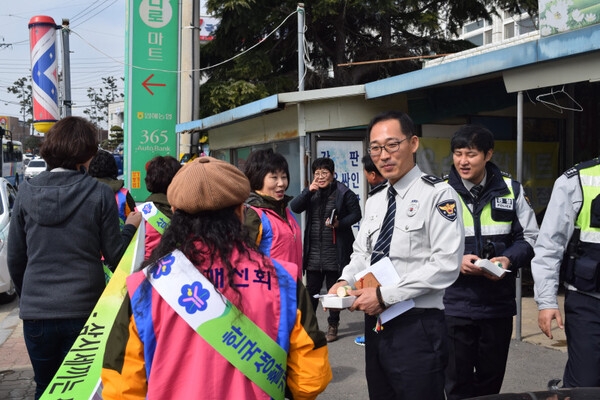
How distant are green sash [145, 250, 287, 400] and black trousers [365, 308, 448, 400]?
0.93 metres

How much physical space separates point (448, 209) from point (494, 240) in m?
0.98

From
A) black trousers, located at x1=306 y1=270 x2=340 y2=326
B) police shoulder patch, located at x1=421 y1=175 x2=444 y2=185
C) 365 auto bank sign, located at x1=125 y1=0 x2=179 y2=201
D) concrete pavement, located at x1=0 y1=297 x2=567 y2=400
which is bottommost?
concrete pavement, located at x1=0 y1=297 x2=567 y2=400

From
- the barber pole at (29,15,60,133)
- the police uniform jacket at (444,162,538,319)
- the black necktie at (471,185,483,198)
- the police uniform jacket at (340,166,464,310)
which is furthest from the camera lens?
the barber pole at (29,15,60,133)

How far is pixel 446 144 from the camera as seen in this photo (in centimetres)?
948

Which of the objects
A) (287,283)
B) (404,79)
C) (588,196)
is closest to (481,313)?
(588,196)

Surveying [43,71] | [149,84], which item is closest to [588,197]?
[149,84]

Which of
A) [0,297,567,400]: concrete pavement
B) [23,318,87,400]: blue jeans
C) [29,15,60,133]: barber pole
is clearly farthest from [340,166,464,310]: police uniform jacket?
[29,15,60,133]: barber pole

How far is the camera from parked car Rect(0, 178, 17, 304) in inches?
342

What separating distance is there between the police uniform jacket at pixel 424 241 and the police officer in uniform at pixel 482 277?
79 centimetres

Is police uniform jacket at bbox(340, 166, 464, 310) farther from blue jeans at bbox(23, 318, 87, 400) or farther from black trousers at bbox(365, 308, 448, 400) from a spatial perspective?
blue jeans at bbox(23, 318, 87, 400)

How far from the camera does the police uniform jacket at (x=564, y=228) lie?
10.2 feet

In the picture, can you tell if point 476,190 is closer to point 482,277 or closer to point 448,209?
point 482,277

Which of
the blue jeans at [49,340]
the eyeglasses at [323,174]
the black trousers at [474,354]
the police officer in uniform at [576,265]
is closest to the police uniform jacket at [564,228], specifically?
the police officer in uniform at [576,265]

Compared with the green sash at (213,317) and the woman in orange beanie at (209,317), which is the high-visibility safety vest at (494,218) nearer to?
the woman in orange beanie at (209,317)
